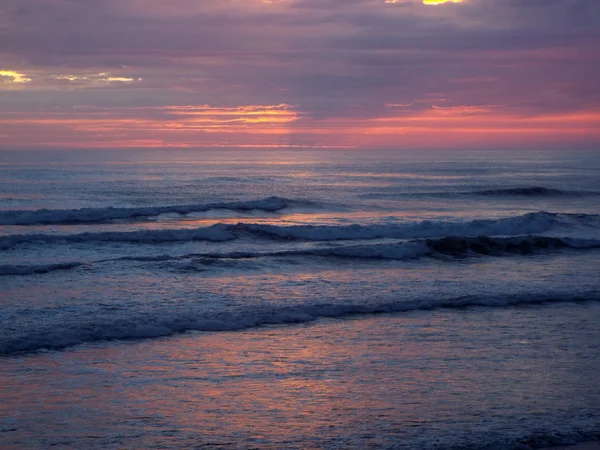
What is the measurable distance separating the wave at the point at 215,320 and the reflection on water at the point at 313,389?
40 cm

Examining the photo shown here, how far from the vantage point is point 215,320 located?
33.8 ft

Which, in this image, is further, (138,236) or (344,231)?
(344,231)

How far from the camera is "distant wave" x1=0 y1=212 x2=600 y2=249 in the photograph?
20239 mm

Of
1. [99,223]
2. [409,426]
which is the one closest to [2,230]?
[99,223]

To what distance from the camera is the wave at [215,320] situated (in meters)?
9.11

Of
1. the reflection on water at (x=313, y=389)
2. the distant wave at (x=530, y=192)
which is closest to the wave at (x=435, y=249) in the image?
the reflection on water at (x=313, y=389)

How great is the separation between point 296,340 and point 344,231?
13.5m

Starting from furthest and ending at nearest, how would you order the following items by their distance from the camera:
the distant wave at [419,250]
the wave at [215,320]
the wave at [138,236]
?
the wave at [138,236]
the distant wave at [419,250]
the wave at [215,320]

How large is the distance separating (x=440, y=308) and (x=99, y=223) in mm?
16598

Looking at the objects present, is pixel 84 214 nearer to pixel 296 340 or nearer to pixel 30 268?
pixel 30 268

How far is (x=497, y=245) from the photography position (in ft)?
63.7

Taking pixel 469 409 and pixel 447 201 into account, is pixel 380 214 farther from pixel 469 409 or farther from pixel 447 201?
pixel 469 409

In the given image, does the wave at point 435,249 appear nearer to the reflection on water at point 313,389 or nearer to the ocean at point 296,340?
the ocean at point 296,340

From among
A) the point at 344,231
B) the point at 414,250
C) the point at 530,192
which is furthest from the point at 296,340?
the point at 530,192
